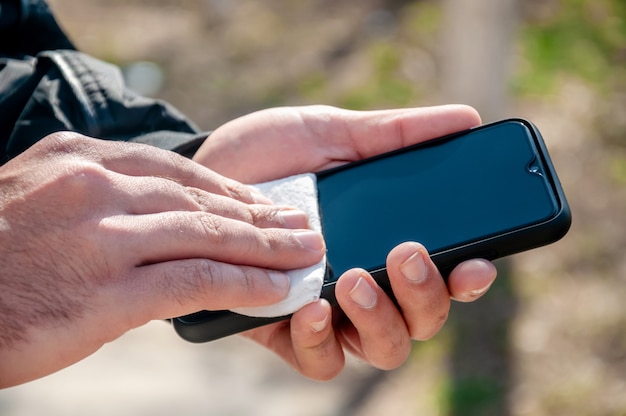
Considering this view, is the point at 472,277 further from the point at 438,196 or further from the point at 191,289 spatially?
the point at 191,289

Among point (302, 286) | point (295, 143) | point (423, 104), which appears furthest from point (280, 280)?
point (423, 104)

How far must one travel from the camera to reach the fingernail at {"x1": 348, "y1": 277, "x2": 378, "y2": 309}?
1.39 metres

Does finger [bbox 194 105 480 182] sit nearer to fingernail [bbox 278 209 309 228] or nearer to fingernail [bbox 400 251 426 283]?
fingernail [bbox 278 209 309 228]

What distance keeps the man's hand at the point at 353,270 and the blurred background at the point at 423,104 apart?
3.12ft

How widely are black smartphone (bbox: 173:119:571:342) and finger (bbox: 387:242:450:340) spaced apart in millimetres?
35

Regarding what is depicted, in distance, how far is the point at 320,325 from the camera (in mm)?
1425

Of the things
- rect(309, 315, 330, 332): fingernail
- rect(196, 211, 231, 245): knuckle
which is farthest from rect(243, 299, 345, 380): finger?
rect(196, 211, 231, 245): knuckle

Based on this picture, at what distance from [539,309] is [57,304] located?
1993mm

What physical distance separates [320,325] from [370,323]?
12cm

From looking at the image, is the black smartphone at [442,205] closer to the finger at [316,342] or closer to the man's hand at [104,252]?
the finger at [316,342]

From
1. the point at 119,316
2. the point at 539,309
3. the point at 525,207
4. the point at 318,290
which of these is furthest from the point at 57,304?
the point at 539,309

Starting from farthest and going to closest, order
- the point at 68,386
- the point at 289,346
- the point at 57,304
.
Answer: the point at 68,386
the point at 289,346
the point at 57,304

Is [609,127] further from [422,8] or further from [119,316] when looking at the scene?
[119,316]

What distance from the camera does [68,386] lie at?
2.59 meters
